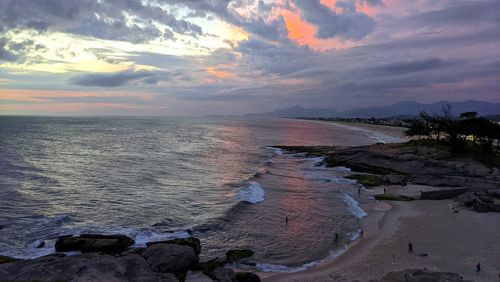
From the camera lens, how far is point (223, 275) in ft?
68.4

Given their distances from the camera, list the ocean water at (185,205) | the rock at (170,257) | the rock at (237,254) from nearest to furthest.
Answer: the rock at (170,257) → the rock at (237,254) → the ocean water at (185,205)


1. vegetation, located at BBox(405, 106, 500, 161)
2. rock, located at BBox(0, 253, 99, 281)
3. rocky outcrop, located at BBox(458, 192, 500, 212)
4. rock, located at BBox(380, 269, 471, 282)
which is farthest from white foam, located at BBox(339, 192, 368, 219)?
vegetation, located at BBox(405, 106, 500, 161)

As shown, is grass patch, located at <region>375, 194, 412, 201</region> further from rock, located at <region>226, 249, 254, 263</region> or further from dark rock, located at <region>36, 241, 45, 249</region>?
dark rock, located at <region>36, 241, 45, 249</region>

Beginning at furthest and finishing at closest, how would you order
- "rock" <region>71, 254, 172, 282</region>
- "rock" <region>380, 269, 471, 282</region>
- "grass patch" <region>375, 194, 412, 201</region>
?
"grass patch" <region>375, 194, 412, 201</region>
"rock" <region>380, 269, 471, 282</region>
"rock" <region>71, 254, 172, 282</region>

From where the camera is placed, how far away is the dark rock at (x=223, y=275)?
20.5 m

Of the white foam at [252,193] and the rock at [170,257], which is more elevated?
the rock at [170,257]

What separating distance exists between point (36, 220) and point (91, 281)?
19.1 metres

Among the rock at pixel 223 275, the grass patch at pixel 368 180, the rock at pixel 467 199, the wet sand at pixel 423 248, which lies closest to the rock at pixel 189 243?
the rock at pixel 223 275

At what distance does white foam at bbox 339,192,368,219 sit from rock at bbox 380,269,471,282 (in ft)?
47.4

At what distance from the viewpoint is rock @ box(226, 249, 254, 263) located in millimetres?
24719

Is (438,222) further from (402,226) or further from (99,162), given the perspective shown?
(99,162)

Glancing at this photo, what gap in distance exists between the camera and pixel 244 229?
104 feet

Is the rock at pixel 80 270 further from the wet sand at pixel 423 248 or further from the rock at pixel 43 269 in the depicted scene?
the wet sand at pixel 423 248

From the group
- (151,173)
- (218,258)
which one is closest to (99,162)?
(151,173)
